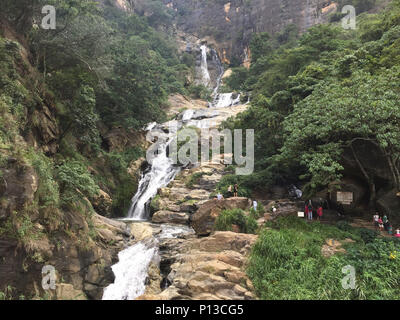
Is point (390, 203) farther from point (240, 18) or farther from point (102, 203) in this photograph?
point (240, 18)

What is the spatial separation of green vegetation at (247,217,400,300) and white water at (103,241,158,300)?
431 centimetres

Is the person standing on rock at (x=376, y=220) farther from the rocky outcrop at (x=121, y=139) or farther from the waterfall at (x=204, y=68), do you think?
the waterfall at (x=204, y=68)

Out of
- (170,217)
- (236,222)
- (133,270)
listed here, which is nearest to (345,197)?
(236,222)

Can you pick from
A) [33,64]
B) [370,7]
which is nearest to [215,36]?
[370,7]

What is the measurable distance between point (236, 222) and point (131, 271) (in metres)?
4.93

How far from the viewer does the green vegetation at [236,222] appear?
11.5 metres

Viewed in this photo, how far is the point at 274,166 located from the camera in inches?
707

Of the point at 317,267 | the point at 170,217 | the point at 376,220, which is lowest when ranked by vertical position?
the point at 317,267

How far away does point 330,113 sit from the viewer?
439 inches

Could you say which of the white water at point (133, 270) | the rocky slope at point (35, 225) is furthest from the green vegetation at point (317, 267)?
the rocky slope at point (35, 225)

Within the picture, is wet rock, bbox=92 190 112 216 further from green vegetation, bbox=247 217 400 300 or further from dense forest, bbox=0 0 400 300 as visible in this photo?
green vegetation, bbox=247 217 400 300

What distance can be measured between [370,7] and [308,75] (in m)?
28.0
